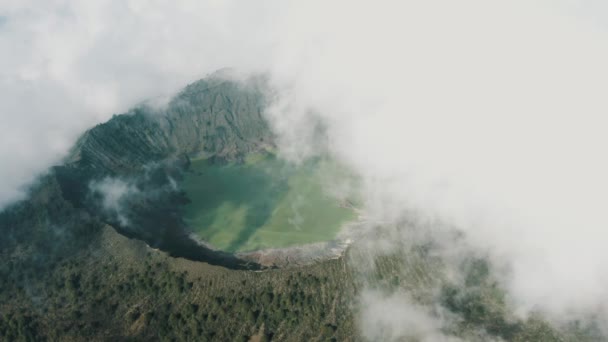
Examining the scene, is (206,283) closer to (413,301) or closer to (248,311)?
(248,311)

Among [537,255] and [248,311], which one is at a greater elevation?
[537,255]

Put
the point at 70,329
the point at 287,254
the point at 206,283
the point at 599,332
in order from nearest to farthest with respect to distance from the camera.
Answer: the point at 599,332
the point at 70,329
the point at 206,283
the point at 287,254

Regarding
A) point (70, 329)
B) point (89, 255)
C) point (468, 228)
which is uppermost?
point (468, 228)

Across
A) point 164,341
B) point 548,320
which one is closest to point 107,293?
point 164,341

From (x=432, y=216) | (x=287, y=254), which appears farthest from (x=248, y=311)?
(x=432, y=216)

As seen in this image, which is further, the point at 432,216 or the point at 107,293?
the point at 432,216

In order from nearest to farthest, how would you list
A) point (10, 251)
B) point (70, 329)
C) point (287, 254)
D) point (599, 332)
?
point (599, 332) < point (70, 329) < point (10, 251) < point (287, 254)

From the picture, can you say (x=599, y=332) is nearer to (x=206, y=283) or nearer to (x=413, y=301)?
(x=413, y=301)

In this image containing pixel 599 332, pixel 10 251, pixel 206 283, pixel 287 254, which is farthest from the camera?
pixel 287 254

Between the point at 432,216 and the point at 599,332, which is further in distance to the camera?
the point at 432,216
